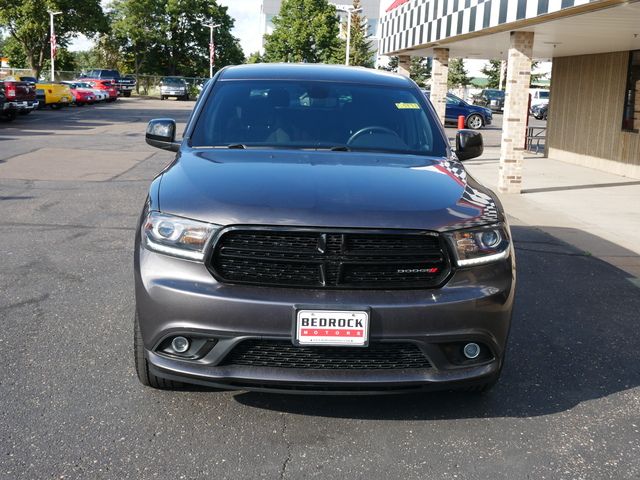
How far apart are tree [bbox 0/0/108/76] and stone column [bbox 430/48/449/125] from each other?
44353 millimetres

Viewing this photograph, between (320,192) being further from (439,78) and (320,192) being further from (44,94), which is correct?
(44,94)

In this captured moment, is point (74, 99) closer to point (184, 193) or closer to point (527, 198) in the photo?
point (527, 198)

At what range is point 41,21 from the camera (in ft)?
182

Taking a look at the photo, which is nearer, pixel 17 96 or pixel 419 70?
pixel 17 96

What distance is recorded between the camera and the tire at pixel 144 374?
141 inches

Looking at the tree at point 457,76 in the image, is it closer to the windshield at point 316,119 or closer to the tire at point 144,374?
the windshield at point 316,119

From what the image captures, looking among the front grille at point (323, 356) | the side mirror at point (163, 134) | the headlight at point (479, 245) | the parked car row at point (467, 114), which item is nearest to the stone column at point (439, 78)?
the parked car row at point (467, 114)

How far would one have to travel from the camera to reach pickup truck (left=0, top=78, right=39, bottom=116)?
80.2 feet

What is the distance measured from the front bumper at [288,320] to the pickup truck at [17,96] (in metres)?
23.1

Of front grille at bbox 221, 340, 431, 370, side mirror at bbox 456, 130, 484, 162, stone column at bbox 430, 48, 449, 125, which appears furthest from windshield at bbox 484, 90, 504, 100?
front grille at bbox 221, 340, 431, 370

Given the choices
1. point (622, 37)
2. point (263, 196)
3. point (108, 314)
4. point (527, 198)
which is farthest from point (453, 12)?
point (263, 196)

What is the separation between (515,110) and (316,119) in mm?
8583

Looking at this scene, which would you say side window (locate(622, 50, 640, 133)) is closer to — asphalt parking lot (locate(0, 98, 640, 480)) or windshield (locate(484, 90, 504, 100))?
asphalt parking lot (locate(0, 98, 640, 480))

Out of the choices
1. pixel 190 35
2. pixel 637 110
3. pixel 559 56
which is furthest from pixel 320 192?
pixel 190 35
